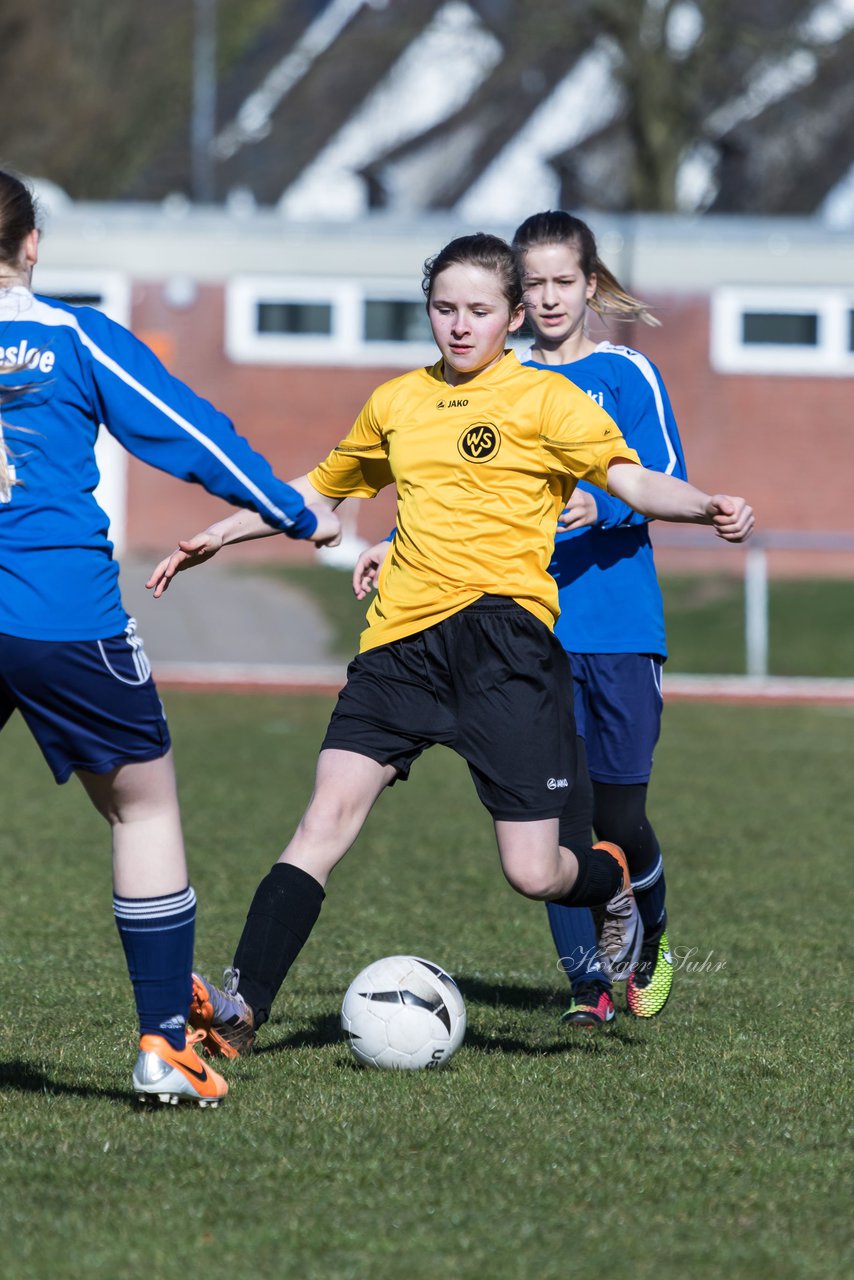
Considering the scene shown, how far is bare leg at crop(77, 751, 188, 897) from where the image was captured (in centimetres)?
395

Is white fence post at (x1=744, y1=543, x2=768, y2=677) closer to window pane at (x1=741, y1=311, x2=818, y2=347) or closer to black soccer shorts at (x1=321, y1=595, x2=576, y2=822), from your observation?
window pane at (x1=741, y1=311, x2=818, y2=347)

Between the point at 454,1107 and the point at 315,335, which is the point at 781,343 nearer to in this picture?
the point at 315,335

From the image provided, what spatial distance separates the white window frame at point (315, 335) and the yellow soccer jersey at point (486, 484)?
19.0 metres

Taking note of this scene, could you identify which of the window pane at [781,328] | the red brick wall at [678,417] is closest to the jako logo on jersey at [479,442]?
the red brick wall at [678,417]

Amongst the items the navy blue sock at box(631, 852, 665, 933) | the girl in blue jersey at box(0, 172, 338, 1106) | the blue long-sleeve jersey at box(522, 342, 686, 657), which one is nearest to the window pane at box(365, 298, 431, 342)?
the blue long-sleeve jersey at box(522, 342, 686, 657)

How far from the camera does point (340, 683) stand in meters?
16.1

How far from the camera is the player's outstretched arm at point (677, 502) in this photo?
424 cm

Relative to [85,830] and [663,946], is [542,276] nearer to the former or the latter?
[663,946]

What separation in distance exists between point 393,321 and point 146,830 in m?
20.0

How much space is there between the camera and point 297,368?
2359 cm

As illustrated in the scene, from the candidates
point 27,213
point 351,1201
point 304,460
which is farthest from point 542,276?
point 304,460

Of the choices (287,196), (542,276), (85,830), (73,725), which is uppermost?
(287,196)

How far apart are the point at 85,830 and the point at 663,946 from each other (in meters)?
4.37

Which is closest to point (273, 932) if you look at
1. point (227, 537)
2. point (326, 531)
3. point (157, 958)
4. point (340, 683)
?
point (157, 958)
